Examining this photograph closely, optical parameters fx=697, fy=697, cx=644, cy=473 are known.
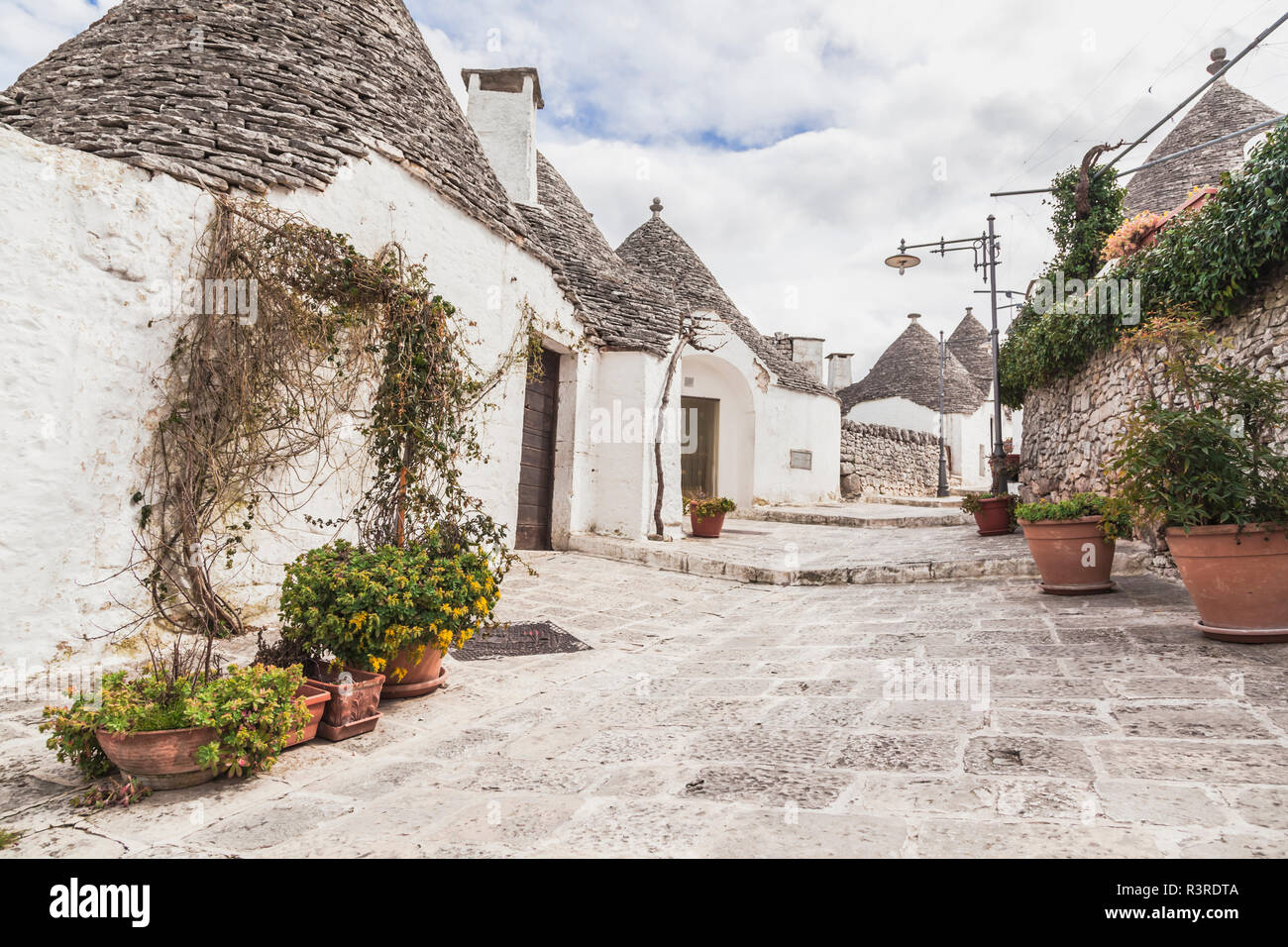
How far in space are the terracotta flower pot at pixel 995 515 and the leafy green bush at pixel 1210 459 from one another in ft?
17.3

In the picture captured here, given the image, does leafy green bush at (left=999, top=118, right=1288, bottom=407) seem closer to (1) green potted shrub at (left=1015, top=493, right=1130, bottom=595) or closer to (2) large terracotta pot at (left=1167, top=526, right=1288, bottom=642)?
(1) green potted shrub at (left=1015, top=493, right=1130, bottom=595)

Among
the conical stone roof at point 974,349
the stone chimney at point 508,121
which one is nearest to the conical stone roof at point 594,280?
the stone chimney at point 508,121

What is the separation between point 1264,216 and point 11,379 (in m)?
7.47

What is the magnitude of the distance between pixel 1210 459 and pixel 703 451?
452 inches

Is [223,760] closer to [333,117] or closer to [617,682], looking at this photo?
[617,682]

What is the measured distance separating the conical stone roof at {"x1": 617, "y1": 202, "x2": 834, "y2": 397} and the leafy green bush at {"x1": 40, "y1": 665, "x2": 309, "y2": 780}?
12593 millimetres

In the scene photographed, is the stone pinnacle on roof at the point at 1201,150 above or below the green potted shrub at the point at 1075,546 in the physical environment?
above

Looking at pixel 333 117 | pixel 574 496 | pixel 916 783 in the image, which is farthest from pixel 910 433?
pixel 916 783

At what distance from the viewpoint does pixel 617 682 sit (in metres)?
4.16

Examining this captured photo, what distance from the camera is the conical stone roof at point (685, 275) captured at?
14805 mm

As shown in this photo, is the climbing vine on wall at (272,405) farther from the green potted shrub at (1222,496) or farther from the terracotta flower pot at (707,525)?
the terracotta flower pot at (707,525)

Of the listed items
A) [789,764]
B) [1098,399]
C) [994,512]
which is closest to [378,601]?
[789,764]

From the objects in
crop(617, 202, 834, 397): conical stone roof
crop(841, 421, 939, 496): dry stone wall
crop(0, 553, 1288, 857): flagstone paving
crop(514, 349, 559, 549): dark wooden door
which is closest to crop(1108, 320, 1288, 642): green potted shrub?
crop(0, 553, 1288, 857): flagstone paving

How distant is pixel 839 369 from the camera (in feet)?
94.6
